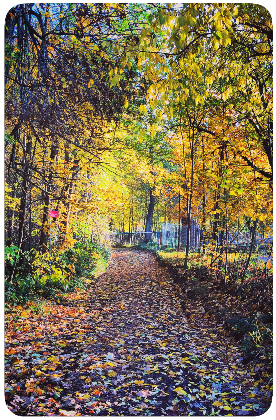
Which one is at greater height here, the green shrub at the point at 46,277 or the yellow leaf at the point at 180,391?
the green shrub at the point at 46,277

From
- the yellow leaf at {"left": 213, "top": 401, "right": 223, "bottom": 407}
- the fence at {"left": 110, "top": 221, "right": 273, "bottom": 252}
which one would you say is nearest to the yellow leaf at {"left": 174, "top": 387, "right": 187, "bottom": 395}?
the yellow leaf at {"left": 213, "top": 401, "right": 223, "bottom": 407}

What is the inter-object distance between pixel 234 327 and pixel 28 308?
4393 millimetres

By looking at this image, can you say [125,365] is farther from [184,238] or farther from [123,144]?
[184,238]

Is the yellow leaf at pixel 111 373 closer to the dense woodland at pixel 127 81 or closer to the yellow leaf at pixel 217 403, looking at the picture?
the yellow leaf at pixel 217 403

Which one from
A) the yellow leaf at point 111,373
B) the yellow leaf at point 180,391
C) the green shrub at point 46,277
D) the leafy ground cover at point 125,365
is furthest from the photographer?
the green shrub at point 46,277

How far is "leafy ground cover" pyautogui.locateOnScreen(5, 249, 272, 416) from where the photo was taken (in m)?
2.86

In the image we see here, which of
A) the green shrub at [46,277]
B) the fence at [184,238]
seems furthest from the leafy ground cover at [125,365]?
the fence at [184,238]

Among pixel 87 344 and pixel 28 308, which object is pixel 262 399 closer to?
pixel 87 344

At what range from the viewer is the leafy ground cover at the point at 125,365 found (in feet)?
9.37

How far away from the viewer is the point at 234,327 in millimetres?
4652

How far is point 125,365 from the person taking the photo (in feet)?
12.6

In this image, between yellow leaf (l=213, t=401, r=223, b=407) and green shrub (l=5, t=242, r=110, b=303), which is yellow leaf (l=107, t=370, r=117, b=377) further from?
green shrub (l=5, t=242, r=110, b=303)

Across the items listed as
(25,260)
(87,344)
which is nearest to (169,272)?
(25,260)

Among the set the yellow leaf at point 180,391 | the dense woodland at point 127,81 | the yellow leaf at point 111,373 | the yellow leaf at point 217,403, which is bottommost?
the yellow leaf at point 111,373
